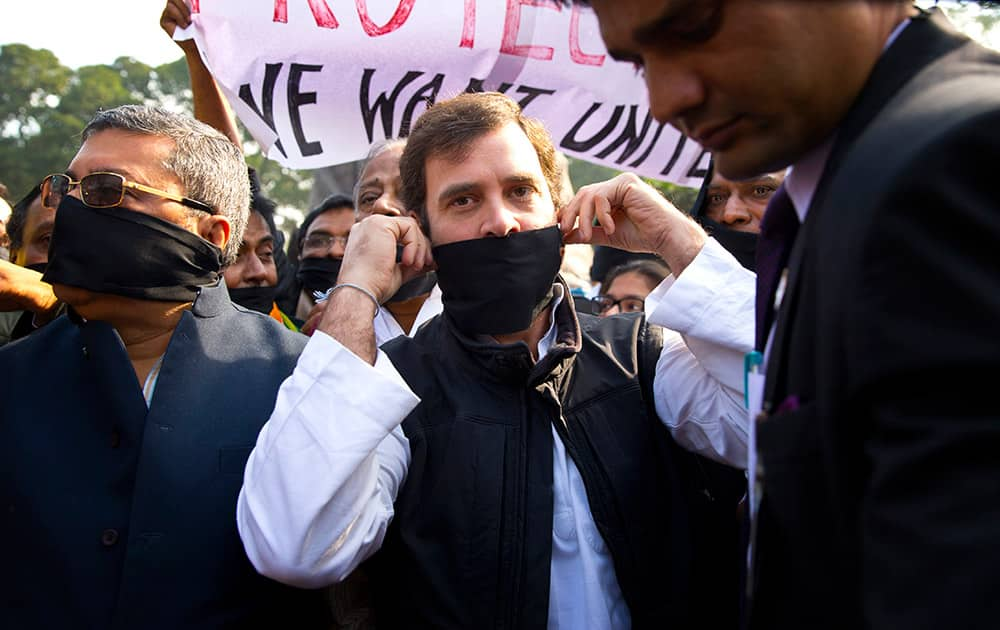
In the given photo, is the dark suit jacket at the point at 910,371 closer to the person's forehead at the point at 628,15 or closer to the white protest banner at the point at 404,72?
the person's forehead at the point at 628,15

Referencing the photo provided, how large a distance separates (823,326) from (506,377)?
149cm

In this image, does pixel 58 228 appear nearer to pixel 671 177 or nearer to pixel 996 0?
pixel 996 0

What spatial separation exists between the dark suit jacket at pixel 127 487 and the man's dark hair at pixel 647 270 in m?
3.32

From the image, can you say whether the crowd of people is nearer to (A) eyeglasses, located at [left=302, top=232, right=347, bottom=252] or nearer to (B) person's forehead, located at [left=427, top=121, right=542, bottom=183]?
(B) person's forehead, located at [left=427, top=121, right=542, bottom=183]

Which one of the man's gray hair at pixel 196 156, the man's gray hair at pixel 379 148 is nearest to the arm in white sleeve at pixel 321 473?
the man's gray hair at pixel 196 156

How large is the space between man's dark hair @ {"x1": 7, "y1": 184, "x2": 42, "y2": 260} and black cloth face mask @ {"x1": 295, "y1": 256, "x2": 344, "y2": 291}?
1.48 meters

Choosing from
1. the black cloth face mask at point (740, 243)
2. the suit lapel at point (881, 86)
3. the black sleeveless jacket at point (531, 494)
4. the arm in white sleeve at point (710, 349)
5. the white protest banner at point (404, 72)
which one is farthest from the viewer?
the white protest banner at point (404, 72)

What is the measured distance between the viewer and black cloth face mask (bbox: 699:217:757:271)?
3441 millimetres

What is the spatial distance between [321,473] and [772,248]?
119 centimetres

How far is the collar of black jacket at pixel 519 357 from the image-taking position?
2314mm

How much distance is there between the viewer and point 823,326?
3.05 feet

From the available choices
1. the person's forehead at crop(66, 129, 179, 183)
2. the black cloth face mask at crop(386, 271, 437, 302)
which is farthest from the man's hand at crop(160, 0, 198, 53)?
the black cloth face mask at crop(386, 271, 437, 302)

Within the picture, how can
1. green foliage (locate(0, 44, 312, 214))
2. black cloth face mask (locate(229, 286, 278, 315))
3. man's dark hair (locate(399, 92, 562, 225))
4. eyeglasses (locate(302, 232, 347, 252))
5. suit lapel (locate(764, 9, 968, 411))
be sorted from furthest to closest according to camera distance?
green foliage (locate(0, 44, 312, 214)) → eyeglasses (locate(302, 232, 347, 252)) → black cloth face mask (locate(229, 286, 278, 315)) → man's dark hair (locate(399, 92, 562, 225)) → suit lapel (locate(764, 9, 968, 411))

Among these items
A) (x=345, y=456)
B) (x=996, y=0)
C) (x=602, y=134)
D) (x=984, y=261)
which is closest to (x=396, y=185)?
(x=602, y=134)
